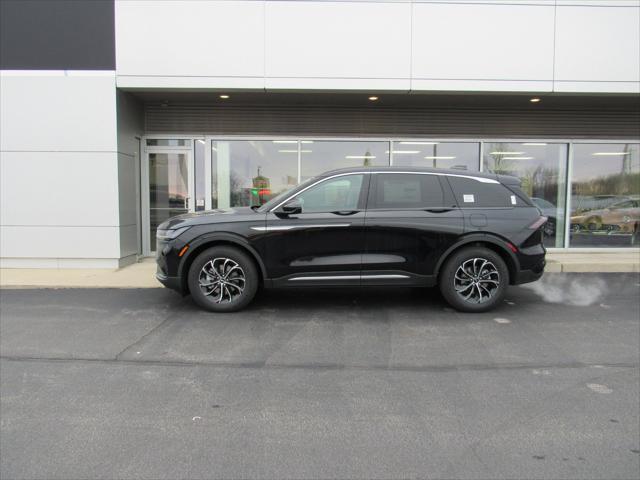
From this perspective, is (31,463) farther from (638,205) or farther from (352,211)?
(638,205)

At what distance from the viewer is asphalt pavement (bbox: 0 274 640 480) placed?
2.81 m

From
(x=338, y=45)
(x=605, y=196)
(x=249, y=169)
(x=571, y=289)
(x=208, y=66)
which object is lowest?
(x=571, y=289)

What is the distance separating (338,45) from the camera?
28.5 feet

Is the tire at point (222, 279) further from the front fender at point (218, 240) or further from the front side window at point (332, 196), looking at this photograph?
the front side window at point (332, 196)

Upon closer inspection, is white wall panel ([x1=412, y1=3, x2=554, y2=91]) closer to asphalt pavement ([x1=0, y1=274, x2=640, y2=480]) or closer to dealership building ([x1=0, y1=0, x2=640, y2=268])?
dealership building ([x1=0, y1=0, x2=640, y2=268])

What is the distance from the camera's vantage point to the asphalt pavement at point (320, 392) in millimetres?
2811

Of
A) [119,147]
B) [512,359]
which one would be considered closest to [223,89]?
[119,147]

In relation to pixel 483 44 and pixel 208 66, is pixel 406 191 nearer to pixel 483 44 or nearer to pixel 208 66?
pixel 483 44

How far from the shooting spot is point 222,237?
5.82 metres

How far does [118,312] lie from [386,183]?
3.89m

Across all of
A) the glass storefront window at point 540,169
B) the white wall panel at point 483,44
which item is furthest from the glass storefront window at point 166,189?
the glass storefront window at point 540,169

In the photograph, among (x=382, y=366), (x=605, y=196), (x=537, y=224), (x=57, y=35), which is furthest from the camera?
(x=605, y=196)

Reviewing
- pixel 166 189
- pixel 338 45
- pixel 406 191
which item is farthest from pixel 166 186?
pixel 406 191

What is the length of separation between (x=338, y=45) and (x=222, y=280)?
522 centimetres
